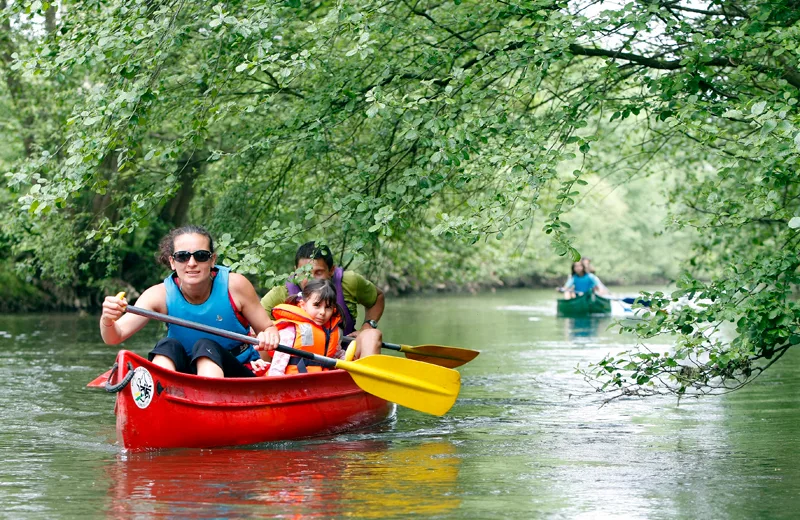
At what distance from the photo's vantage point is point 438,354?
953cm

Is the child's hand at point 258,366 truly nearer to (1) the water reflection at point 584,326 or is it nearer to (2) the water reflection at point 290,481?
(2) the water reflection at point 290,481

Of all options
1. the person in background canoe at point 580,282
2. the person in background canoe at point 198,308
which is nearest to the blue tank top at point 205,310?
the person in background canoe at point 198,308

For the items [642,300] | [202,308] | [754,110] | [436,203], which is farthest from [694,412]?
[436,203]

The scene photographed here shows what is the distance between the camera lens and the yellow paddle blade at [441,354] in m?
9.36

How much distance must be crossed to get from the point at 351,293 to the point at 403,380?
4.24ft

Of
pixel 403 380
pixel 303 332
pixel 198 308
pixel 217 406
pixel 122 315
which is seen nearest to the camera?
pixel 122 315

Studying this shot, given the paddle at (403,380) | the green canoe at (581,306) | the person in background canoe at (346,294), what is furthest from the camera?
the green canoe at (581,306)

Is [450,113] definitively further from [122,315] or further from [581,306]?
[581,306]

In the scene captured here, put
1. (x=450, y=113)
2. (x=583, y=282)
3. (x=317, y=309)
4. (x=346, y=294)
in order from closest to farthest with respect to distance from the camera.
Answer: (x=450, y=113)
(x=317, y=309)
(x=346, y=294)
(x=583, y=282)

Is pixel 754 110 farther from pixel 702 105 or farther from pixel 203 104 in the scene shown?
pixel 203 104

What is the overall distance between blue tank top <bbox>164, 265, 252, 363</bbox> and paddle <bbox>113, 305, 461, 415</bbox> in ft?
1.77

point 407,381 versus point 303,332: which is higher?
point 303,332

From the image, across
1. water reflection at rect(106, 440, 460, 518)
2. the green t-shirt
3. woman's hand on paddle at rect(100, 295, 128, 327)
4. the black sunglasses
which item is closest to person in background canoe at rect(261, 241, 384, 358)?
the green t-shirt

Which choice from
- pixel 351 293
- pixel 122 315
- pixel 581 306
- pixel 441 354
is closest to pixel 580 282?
pixel 581 306
